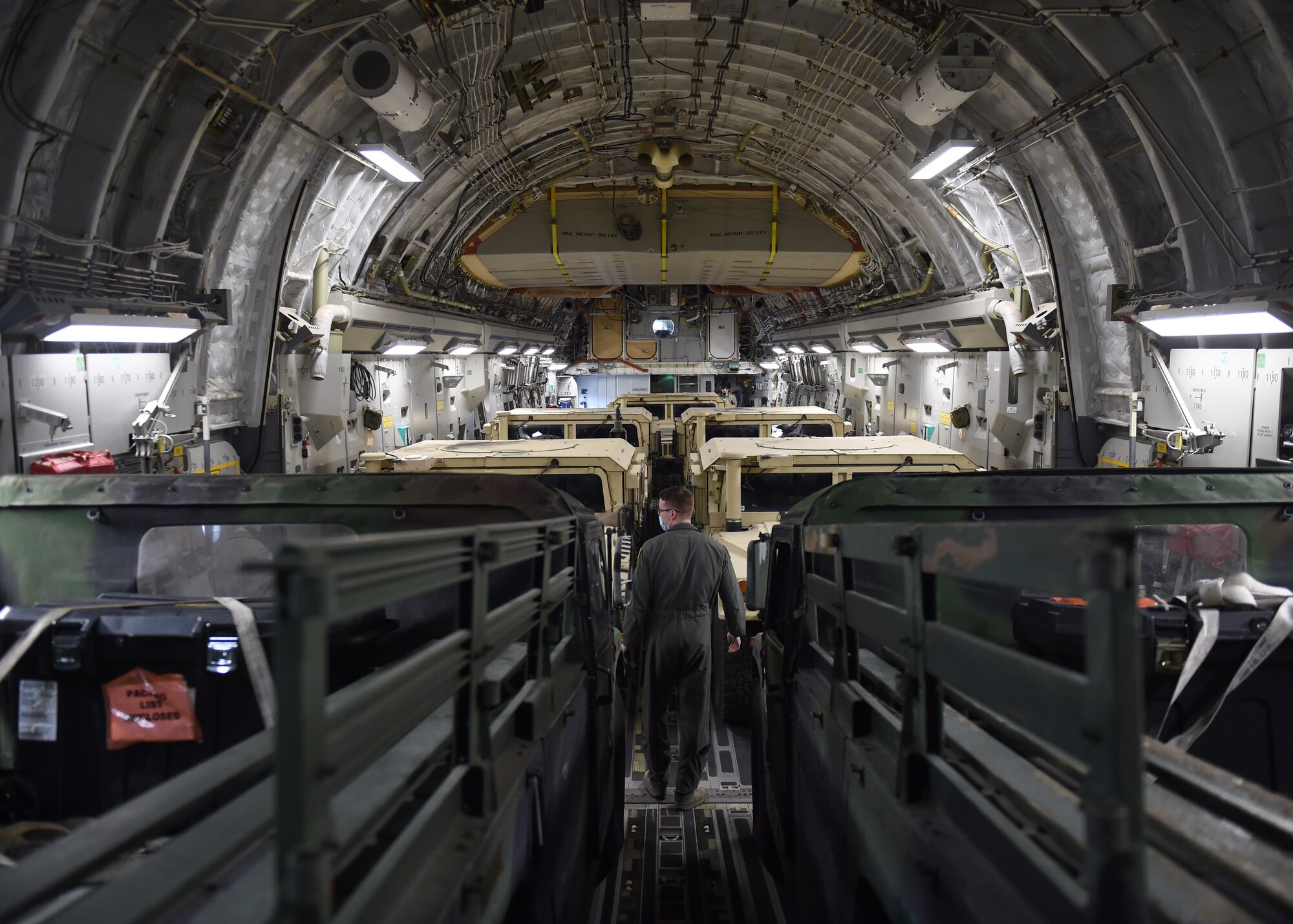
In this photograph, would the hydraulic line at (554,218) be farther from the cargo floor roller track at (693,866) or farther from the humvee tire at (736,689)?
the cargo floor roller track at (693,866)

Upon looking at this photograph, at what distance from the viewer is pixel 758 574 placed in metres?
4.03

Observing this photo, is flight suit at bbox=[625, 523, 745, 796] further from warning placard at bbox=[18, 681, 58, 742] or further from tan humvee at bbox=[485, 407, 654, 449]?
tan humvee at bbox=[485, 407, 654, 449]

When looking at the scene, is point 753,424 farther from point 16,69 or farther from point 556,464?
point 16,69

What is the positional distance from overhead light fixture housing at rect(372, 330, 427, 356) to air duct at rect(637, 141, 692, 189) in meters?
4.62

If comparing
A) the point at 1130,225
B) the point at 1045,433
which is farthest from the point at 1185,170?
the point at 1045,433

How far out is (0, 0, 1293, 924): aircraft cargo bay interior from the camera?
149 cm

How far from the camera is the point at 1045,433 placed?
9.59 metres

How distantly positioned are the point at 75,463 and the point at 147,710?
13.4ft

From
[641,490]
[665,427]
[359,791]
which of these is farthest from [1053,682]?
[665,427]

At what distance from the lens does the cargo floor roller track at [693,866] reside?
3.67 meters

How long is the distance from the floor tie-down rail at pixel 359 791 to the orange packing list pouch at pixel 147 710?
25.9 inches

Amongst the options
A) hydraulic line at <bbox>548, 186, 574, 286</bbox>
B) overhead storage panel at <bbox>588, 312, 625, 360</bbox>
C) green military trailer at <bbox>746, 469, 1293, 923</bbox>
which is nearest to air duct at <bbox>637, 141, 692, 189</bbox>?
hydraulic line at <bbox>548, 186, 574, 286</bbox>

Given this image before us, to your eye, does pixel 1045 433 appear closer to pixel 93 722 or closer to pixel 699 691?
pixel 699 691

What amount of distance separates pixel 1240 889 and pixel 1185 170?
676 centimetres
